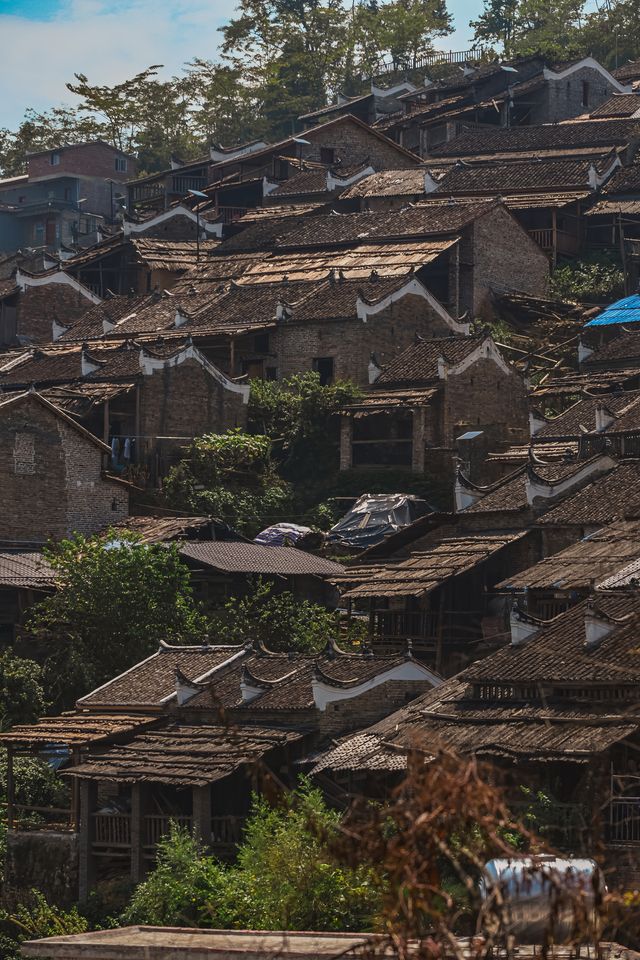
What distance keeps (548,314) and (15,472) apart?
689 inches

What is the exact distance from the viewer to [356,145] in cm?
6700

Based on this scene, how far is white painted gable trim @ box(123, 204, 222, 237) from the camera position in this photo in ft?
206

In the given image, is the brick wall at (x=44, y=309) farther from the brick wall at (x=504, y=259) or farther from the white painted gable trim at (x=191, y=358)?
the brick wall at (x=504, y=259)

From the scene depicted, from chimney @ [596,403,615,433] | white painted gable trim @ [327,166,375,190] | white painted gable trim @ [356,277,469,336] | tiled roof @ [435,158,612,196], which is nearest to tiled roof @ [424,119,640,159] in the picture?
tiled roof @ [435,158,612,196]

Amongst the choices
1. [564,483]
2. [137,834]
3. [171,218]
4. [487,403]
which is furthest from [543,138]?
[137,834]

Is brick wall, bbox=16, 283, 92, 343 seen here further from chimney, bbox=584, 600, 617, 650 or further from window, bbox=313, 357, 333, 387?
chimney, bbox=584, 600, 617, 650

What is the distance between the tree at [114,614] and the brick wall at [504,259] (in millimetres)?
18303

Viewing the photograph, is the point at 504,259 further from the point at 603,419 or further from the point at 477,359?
the point at 603,419

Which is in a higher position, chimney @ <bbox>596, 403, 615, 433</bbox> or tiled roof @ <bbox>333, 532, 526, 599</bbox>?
chimney @ <bbox>596, 403, 615, 433</bbox>

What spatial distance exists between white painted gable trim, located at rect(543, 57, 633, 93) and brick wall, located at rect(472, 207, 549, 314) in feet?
51.0

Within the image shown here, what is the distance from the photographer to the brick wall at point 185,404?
4694 centimetres

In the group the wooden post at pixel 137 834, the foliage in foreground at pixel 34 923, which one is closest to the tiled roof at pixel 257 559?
the wooden post at pixel 137 834

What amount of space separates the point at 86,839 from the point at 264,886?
6.37m

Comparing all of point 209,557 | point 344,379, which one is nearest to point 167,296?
point 344,379
